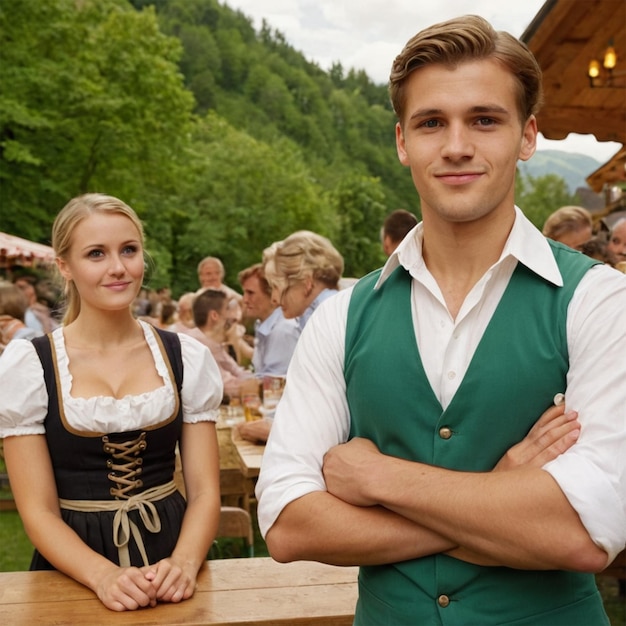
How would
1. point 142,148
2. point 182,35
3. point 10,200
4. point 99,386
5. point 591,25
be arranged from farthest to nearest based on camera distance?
point 182,35
point 142,148
point 10,200
point 591,25
point 99,386


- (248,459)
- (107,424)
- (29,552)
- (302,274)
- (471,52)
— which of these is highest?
(471,52)

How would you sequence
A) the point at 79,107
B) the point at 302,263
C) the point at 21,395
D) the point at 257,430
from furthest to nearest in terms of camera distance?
the point at 79,107 → the point at 302,263 → the point at 257,430 → the point at 21,395

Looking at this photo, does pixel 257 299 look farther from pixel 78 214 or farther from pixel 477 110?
pixel 477 110

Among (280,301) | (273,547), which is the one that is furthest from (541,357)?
(280,301)

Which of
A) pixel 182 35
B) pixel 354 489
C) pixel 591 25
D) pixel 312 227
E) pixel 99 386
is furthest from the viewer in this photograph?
pixel 182 35

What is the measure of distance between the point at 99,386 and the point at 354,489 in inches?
33.8

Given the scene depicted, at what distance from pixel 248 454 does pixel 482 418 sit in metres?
2.77

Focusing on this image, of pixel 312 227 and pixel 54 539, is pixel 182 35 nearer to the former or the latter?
pixel 312 227

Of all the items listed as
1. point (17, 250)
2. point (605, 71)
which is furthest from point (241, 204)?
point (605, 71)

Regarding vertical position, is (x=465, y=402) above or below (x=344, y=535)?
above

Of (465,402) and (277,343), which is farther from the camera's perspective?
(277,343)

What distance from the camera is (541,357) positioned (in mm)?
1267

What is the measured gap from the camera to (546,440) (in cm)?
125

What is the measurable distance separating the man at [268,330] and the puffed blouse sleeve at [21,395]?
3054mm
